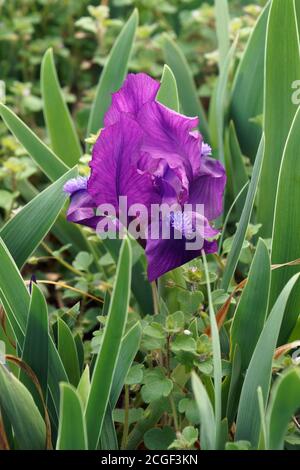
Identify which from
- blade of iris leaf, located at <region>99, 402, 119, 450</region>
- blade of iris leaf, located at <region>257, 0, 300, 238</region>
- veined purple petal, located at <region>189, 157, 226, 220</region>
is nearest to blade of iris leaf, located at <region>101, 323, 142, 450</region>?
blade of iris leaf, located at <region>99, 402, 119, 450</region>

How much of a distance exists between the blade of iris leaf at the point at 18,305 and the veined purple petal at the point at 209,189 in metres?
0.27

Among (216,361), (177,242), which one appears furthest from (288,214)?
(216,361)

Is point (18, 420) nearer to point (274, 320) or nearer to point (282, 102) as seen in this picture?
point (274, 320)

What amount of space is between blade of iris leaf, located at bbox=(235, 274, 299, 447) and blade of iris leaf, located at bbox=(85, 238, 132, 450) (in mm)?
175

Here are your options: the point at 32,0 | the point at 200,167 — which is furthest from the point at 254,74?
the point at 32,0

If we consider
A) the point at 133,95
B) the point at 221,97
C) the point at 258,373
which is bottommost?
the point at 258,373

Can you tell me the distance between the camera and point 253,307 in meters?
1.10

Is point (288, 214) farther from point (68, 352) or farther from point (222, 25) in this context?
point (222, 25)

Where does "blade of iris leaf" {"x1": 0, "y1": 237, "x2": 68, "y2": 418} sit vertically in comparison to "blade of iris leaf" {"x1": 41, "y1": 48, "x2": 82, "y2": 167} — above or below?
below

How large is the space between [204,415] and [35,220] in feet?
1.49

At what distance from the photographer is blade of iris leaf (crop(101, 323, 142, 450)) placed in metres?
1.03

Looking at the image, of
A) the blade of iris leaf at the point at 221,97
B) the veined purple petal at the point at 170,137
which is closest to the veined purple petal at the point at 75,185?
the veined purple petal at the point at 170,137

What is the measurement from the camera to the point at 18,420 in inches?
39.6

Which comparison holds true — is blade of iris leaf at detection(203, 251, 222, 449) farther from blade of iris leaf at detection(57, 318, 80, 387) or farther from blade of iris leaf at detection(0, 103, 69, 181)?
blade of iris leaf at detection(0, 103, 69, 181)
